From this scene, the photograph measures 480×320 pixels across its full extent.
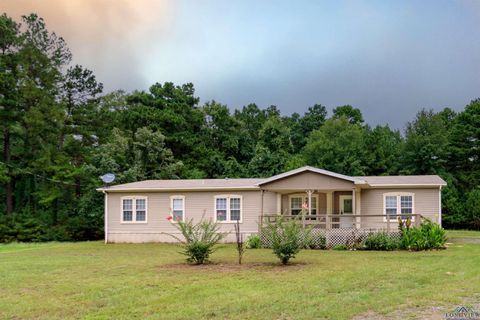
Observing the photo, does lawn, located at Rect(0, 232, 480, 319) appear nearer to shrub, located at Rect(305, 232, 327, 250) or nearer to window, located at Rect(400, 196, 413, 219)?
shrub, located at Rect(305, 232, 327, 250)

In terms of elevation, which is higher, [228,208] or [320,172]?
[320,172]

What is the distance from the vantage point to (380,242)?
18.7 meters

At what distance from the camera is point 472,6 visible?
17.9 metres

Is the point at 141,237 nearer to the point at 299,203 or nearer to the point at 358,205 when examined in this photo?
the point at 299,203

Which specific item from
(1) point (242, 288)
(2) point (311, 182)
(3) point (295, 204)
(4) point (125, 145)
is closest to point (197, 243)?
(1) point (242, 288)

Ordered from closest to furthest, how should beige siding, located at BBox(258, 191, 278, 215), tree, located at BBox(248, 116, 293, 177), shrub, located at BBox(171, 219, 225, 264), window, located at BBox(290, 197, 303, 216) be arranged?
shrub, located at BBox(171, 219, 225, 264)
beige siding, located at BBox(258, 191, 278, 215)
window, located at BBox(290, 197, 303, 216)
tree, located at BBox(248, 116, 293, 177)

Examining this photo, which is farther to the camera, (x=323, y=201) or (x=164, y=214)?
(x=164, y=214)

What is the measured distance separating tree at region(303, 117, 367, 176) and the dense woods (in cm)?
9

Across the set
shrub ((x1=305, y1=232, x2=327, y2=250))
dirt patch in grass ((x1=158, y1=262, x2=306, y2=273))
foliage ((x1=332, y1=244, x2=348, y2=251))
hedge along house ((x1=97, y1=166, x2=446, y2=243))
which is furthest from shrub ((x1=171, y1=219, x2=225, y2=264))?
hedge along house ((x1=97, y1=166, x2=446, y2=243))

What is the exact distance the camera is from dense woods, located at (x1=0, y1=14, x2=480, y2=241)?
3550 cm

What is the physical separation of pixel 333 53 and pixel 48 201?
23508 mm

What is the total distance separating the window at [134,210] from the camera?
2477 cm

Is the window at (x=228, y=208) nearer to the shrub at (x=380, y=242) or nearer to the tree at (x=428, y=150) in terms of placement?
the shrub at (x=380, y=242)

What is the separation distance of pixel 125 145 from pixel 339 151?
58.2ft
